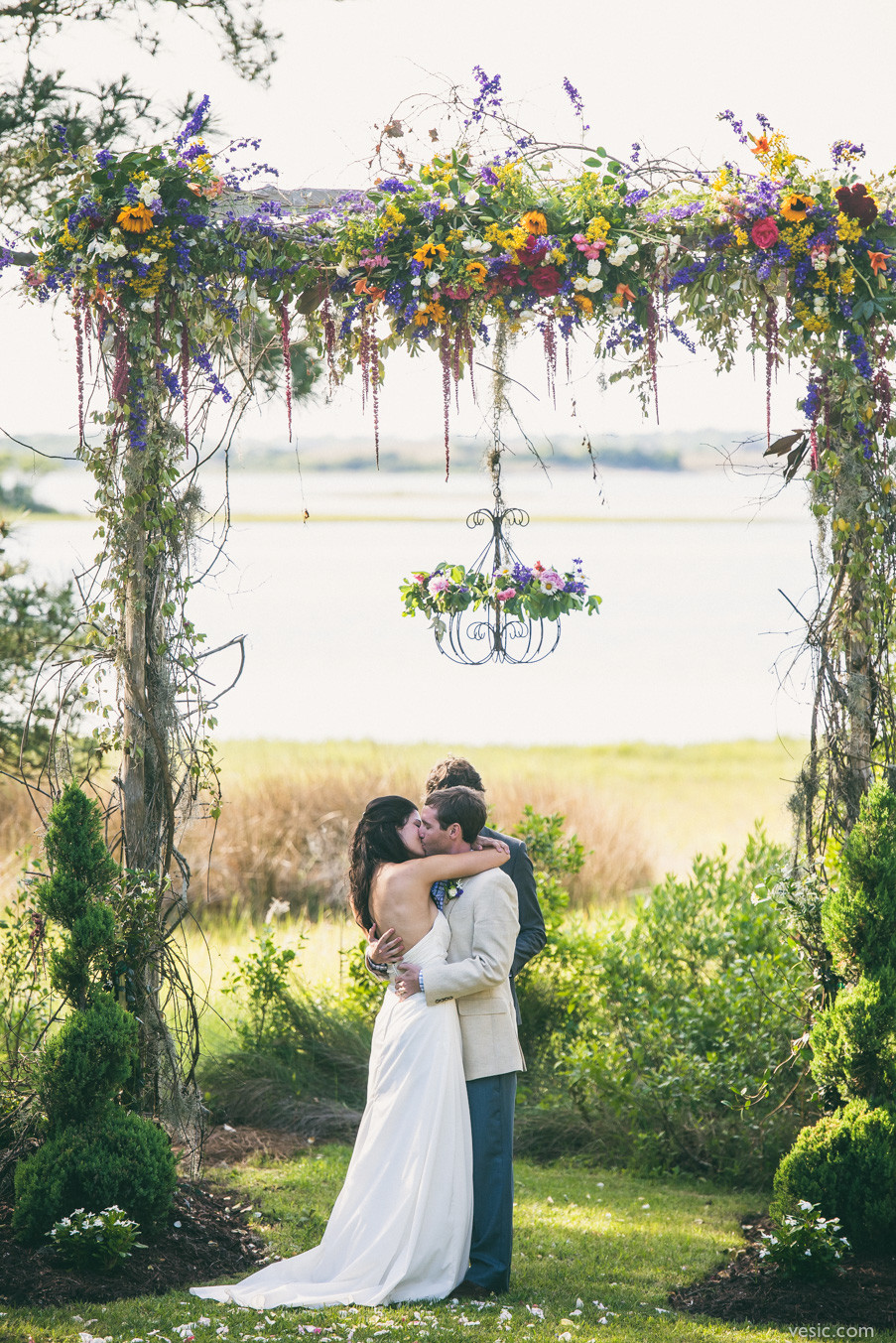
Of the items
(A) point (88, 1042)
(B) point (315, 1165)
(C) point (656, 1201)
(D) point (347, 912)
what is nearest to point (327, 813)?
(D) point (347, 912)

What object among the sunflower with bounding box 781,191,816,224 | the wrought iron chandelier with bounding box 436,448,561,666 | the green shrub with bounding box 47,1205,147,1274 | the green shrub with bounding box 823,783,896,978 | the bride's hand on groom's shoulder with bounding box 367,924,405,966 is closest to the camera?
the green shrub with bounding box 47,1205,147,1274

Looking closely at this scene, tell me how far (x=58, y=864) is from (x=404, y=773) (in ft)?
23.2

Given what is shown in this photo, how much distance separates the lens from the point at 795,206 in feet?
13.9

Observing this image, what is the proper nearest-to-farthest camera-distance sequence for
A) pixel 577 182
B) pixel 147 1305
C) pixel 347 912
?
pixel 147 1305 < pixel 577 182 < pixel 347 912

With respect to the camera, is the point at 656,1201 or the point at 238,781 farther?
the point at 238,781

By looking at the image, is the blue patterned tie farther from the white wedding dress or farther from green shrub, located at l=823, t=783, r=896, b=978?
green shrub, located at l=823, t=783, r=896, b=978

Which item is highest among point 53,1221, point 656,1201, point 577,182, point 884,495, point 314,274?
point 577,182

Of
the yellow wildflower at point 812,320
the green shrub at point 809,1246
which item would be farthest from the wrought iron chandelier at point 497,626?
the green shrub at point 809,1246

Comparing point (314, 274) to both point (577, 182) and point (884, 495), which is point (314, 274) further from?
point (884, 495)

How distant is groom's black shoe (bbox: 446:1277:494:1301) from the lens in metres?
3.64

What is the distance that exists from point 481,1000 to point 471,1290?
0.92 metres

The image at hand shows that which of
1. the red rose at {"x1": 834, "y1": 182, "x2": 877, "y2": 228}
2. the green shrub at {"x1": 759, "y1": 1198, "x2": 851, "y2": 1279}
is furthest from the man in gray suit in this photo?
the red rose at {"x1": 834, "y1": 182, "x2": 877, "y2": 228}

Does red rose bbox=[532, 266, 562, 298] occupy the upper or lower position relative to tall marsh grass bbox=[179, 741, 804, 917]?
upper

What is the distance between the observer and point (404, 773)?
11.0 meters
